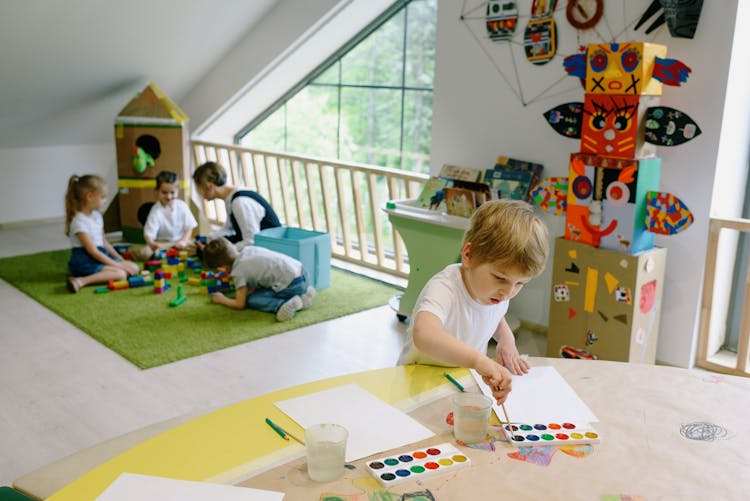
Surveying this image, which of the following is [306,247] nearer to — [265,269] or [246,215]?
[265,269]

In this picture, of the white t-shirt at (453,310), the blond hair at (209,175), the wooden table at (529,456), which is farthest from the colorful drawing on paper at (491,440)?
the blond hair at (209,175)

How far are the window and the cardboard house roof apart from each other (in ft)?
3.23

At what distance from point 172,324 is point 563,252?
1954 mm

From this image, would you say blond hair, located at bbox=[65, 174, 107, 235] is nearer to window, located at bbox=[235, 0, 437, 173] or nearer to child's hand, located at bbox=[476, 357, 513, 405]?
window, located at bbox=[235, 0, 437, 173]

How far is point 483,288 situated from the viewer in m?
1.57

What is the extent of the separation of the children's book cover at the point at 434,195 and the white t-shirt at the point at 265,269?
76 centimetres

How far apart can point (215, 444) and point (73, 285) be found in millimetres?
3189

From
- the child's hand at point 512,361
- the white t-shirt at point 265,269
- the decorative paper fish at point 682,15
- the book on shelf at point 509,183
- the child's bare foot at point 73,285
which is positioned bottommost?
the child's bare foot at point 73,285

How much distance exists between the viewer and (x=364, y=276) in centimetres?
454

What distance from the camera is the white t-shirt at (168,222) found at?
4715 mm

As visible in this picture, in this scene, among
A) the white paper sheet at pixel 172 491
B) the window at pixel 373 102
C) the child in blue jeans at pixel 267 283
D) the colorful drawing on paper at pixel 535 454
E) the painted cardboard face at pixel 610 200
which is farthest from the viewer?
the window at pixel 373 102

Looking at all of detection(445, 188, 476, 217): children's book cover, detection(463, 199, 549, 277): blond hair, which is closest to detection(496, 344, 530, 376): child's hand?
detection(463, 199, 549, 277): blond hair

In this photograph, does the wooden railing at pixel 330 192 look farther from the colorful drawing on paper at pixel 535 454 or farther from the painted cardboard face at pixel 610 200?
the colorful drawing on paper at pixel 535 454

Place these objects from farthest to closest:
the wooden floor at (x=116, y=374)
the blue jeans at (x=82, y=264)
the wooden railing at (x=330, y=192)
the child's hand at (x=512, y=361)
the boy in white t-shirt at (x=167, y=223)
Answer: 1. the boy in white t-shirt at (x=167, y=223)
2. the wooden railing at (x=330, y=192)
3. the blue jeans at (x=82, y=264)
4. the wooden floor at (x=116, y=374)
5. the child's hand at (x=512, y=361)
